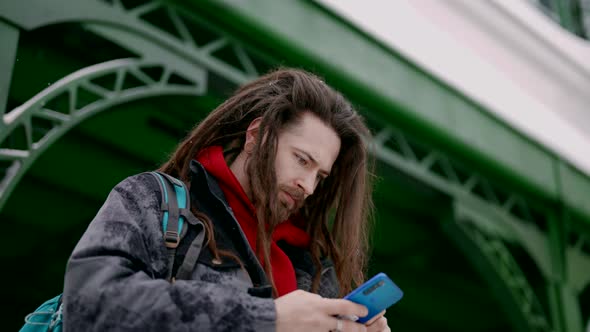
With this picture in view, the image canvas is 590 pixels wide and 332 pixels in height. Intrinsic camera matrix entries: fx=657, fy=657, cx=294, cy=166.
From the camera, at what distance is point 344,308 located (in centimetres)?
127

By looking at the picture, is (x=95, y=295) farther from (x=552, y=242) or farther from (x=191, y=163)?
(x=552, y=242)

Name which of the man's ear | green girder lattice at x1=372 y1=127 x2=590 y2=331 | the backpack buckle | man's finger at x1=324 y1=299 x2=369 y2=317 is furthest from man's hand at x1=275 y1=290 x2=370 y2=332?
green girder lattice at x1=372 y1=127 x2=590 y2=331

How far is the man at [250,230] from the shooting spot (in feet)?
3.86

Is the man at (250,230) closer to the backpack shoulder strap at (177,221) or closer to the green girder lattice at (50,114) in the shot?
the backpack shoulder strap at (177,221)

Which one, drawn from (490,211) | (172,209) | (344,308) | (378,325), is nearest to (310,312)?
(344,308)

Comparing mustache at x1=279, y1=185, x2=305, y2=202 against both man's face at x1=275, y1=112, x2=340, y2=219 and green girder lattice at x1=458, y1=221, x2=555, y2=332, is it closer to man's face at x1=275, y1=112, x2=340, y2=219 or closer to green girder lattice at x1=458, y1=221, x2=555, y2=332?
man's face at x1=275, y1=112, x2=340, y2=219

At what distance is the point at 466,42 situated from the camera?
7.79 m

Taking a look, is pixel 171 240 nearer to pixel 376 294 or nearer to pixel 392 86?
pixel 376 294

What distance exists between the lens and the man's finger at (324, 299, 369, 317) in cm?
125

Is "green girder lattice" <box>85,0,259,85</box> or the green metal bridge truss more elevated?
"green girder lattice" <box>85,0,259,85</box>

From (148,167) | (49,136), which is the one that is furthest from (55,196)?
(49,136)

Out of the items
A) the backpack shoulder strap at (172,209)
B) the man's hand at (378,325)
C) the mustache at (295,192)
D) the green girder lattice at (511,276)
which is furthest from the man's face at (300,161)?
the green girder lattice at (511,276)

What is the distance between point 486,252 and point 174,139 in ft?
12.5

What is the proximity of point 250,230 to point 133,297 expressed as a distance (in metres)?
0.46
